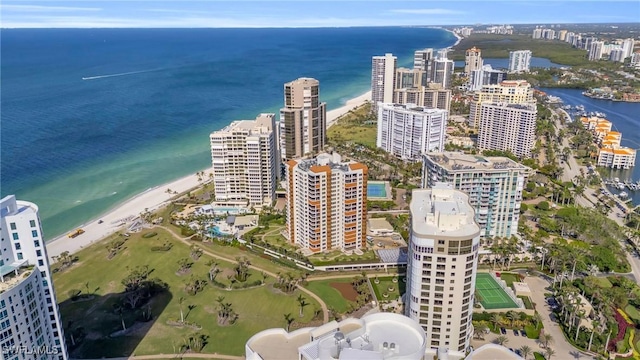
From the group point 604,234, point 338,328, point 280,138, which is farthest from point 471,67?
point 338,328

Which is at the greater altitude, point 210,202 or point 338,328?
point 338,328

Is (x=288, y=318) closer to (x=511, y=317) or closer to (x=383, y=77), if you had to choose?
(x=511, y=317)

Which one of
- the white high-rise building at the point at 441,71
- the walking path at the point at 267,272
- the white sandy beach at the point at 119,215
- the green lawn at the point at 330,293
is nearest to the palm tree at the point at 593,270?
the green lawn at the point at 330,293

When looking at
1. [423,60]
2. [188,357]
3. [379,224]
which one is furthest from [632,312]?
[423,60]

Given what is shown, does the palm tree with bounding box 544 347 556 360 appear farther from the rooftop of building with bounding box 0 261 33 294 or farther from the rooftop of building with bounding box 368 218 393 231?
the rooftop of building with bounding box 0 261 33 294

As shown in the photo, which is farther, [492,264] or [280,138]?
[280,138]

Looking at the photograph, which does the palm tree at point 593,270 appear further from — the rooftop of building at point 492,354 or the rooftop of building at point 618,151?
the rooftop of building at point 618,151

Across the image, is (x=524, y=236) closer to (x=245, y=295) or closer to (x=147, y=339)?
(x=245, y=295)

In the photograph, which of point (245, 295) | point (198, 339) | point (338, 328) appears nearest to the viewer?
point (338, 328)
